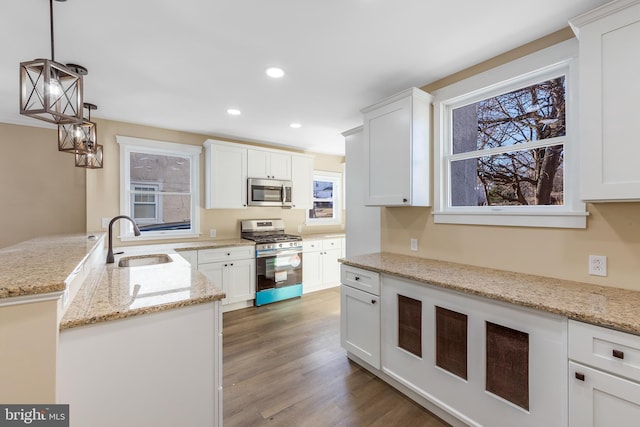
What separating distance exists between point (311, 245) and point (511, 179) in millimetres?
3045

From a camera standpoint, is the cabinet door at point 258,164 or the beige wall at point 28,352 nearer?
the beige wall at point 28,352

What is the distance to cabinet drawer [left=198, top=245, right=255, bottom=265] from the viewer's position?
362 centimetres

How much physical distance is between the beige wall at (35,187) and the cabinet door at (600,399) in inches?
195

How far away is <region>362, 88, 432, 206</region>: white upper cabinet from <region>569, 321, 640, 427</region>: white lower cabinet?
1.38 meters

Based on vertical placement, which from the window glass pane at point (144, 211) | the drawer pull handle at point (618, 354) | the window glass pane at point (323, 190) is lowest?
the drawer pull handle at point (618, 354)

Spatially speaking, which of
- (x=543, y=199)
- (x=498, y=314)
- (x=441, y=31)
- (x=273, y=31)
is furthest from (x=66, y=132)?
(x=543, y=199)

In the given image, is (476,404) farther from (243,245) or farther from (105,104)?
(105,104)

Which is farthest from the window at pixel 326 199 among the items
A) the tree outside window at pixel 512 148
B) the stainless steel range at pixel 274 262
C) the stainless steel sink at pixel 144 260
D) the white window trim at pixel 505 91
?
the tree outside window at pixel 512 148

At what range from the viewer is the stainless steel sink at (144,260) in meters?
2.49

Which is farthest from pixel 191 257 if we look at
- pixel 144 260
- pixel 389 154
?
pixel 389 154

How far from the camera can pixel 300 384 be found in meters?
2.25

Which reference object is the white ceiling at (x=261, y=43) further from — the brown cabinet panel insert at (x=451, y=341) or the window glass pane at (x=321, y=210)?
the window glass pane at (x=321, y=210)

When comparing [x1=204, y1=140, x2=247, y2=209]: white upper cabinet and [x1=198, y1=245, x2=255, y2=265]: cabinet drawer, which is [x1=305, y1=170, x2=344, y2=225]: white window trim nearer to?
[x1=204, y1=140, x2=247, y2=209]: white upper cabinet

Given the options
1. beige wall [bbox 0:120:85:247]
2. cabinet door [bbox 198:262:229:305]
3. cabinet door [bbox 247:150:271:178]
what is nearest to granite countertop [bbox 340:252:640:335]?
cabinet door [bbox 198:262:229:305]
